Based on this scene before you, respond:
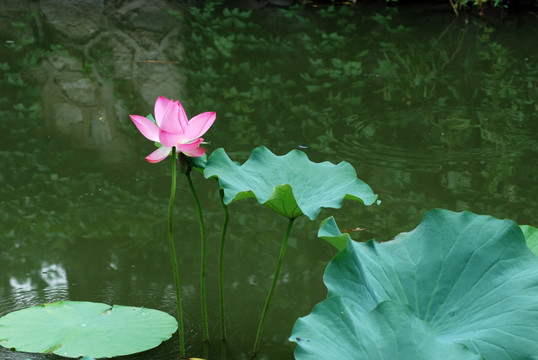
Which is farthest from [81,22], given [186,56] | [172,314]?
[172,314]

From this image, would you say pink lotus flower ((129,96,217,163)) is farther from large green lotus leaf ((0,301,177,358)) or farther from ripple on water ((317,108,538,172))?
ripple on water ((317,108,538,172))

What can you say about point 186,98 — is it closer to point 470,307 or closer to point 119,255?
point 119,255

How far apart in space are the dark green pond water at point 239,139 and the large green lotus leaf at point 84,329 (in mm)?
50

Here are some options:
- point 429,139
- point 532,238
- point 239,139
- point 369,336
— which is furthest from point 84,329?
point 429,139

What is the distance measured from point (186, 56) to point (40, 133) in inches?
62.9

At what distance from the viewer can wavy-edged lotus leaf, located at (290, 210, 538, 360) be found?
1.05 meters

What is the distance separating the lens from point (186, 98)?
11.8 ft

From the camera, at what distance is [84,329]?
4.96 feet


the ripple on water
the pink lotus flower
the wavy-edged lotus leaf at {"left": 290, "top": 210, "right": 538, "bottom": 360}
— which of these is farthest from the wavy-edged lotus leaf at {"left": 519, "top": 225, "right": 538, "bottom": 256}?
the ripple on water

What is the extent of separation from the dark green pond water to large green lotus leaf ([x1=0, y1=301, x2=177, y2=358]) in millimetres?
50

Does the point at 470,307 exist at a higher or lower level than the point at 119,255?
higher

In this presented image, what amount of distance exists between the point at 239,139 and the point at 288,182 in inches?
60.7

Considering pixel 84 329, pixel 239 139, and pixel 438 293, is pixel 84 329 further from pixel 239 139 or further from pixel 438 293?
pixel 239 139

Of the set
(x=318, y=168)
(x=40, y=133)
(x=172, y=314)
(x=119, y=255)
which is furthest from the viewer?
(x=40, y=133)
